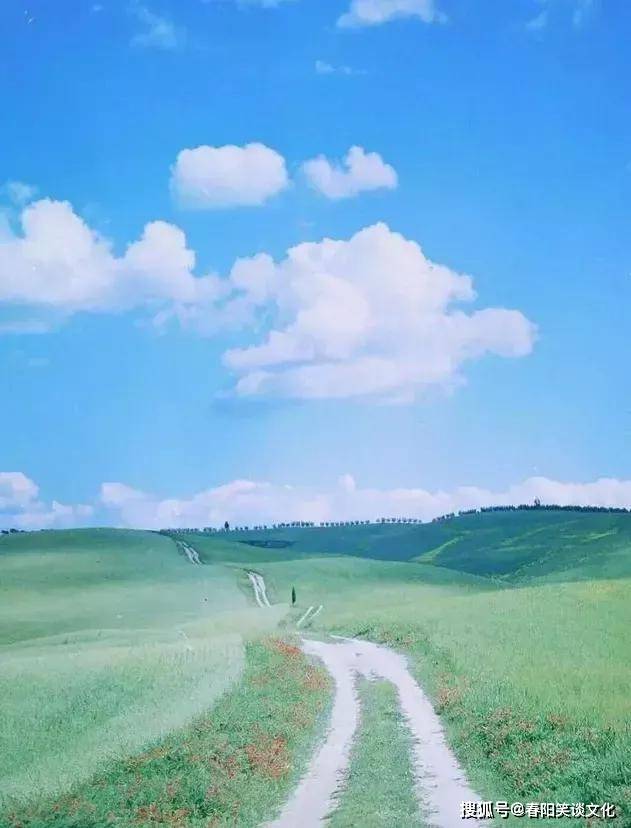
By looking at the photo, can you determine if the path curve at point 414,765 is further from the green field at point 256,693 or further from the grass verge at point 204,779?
the grass verge at point 204,779

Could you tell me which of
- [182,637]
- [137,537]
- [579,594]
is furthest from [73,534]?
[579,594]

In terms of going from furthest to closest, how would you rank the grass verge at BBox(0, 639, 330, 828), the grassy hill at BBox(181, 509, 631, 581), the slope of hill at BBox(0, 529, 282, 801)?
the grassy hill at BBox(181, 509, 631, 581) < the slope of hill at BBox(0, 529, 282, 801) < the grass verge at BBox(0, 639, 330, 828)

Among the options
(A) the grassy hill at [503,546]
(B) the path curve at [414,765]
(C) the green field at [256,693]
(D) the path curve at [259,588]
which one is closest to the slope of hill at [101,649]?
(C) the green field at [256,693]

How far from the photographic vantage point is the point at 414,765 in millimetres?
20141

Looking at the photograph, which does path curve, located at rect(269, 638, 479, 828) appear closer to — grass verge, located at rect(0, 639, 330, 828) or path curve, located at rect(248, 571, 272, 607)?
grass verge, located at rect(0, 639, 330, 828)

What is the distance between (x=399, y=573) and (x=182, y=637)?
51326mm

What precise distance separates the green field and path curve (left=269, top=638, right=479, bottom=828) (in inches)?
16.5

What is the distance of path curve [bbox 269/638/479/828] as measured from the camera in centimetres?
1682


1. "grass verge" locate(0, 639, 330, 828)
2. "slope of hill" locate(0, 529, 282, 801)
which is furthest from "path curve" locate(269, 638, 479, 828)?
"slope of hill" locate(0, 529, 282, 801)

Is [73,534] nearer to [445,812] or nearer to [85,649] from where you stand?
[85,649]

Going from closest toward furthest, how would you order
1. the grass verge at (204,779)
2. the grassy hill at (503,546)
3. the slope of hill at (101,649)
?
the grass verge at (204,779)
the slope of hill at (101,649)
the grassy hill at (503,546)

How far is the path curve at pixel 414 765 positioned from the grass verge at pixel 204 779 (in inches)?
21.7

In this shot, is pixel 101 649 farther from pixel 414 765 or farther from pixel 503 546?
pixel 503 546

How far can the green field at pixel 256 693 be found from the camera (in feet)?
56.7
